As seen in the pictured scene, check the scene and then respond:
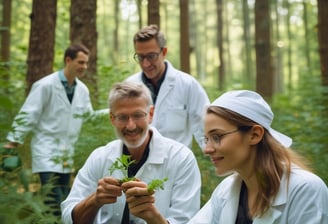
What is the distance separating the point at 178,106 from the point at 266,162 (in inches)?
117

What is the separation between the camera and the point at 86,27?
9414 mm

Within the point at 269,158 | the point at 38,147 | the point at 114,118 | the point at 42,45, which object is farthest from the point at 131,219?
the point at 42,45

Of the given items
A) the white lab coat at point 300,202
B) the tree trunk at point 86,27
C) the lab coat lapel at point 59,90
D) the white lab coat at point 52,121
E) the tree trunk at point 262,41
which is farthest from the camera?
the tree trunk at point 262,41

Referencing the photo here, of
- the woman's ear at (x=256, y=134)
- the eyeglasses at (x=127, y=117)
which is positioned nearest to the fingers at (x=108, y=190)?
the eyeglasses at (x=127, y=117)

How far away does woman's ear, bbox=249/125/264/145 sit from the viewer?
2596mm

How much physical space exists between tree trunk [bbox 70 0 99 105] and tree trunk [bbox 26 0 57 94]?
31.6 inches

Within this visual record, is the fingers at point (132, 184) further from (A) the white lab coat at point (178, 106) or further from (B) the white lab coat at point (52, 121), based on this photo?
(B) the white lab coat at point (52, 121)

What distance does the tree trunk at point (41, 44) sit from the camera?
8.44m

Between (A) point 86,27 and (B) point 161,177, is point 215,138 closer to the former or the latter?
(B) point 161,177

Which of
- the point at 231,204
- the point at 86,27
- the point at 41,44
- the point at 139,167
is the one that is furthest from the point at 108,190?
the point at 86,27

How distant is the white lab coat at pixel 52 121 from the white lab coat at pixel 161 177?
2.68 metres

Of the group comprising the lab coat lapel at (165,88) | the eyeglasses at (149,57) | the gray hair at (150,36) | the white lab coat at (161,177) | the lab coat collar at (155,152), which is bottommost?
the white lab coat at (161,177)

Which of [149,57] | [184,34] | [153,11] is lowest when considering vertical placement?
[149,57]

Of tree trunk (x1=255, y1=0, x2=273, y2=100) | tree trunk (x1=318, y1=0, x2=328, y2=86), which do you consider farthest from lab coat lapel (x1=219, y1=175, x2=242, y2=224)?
tree trunk (x1=255, y1=0, x2=273, y2=100)
